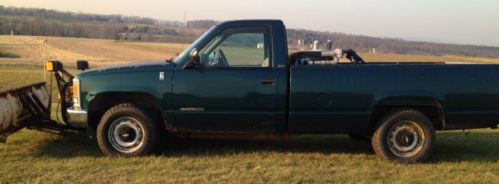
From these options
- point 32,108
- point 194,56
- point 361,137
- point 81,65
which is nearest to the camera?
point 194,56

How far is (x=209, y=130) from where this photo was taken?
6125mm

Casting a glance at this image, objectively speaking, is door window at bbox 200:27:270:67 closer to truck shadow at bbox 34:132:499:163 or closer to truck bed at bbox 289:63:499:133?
truck bed at bbox 289:63:499:133

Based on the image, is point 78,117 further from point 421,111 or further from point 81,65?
point 421,111

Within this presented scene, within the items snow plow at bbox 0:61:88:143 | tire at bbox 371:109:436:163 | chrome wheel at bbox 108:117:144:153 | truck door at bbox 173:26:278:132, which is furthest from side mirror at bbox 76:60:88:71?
tire at bbox 371:109:436:163

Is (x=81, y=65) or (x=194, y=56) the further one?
(x=81, y=65)

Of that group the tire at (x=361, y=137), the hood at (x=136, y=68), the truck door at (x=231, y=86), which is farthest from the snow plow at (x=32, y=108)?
the tire at (x=361, y=137)

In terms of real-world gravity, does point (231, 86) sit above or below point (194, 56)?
below

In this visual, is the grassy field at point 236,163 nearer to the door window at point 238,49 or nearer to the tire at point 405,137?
the tire at point 405,137

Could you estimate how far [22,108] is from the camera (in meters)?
6.50

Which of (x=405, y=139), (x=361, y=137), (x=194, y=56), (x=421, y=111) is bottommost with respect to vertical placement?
(x=361, y=137)

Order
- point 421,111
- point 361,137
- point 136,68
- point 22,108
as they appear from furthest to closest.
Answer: point 361,137
point 22,108
point 421,111
point 136,68

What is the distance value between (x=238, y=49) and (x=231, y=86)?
0.54 m

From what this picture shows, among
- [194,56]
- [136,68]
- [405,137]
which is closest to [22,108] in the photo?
[136,68]

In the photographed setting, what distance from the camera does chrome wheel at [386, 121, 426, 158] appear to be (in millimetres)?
6102
